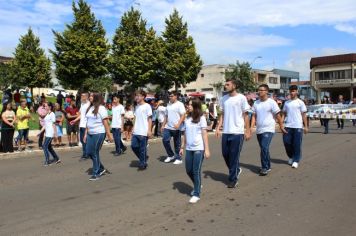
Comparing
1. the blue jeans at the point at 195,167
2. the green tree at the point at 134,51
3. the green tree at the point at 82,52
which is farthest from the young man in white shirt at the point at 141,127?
the green tree at the point at 134,51

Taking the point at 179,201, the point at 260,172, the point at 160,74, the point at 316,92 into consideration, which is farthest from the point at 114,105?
the point at 316,92

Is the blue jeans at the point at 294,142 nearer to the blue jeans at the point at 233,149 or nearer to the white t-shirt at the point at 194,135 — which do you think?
the blue jeans at the point at 233,149

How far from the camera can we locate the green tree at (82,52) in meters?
34.4

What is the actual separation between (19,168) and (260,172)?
5660 mm

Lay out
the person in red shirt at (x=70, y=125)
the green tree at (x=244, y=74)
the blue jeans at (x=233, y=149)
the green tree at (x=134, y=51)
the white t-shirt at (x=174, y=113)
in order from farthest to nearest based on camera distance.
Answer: the green tree at (x=244, y=74)
the green tree at (x=134, y=51)
the person in red shirt at (x=70, y=125)
the white t-shirt at (x=174, y=113)
the blue jeans at (x=233, y=149)

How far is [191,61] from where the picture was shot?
42312 millimetres

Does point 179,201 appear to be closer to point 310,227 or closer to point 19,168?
point 310,227

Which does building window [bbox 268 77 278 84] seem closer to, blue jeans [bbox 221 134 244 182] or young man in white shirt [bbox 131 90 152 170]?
young man in white shirt [bbox 131 90 152 170]

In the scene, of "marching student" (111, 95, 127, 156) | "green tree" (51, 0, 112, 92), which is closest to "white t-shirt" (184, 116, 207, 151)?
"marching student" (111, 95, 127, 156)

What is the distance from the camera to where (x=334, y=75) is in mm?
77125

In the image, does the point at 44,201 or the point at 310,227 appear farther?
the point at 44,201

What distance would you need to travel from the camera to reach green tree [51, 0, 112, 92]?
34.4m

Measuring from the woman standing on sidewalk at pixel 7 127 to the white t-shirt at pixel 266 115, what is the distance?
727 cm

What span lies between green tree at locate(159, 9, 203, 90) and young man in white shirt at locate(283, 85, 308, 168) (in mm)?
31381
